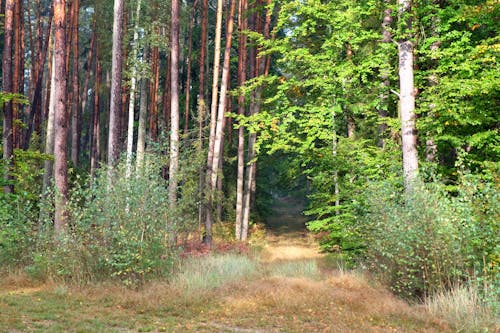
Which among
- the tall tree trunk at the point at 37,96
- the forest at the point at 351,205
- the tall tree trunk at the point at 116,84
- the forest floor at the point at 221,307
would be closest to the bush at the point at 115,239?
the forest at the point at 351,205

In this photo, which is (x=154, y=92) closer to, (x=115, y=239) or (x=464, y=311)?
(x=115, y=239)

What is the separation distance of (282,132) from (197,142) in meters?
5.57

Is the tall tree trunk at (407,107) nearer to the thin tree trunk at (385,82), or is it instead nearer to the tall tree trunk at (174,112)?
the thin tree trunk at (385,82)

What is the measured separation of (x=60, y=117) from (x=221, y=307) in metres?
7.17

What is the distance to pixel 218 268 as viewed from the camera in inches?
464

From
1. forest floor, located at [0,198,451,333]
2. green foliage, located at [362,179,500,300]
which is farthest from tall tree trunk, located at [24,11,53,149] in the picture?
green foliage, located at [362,179,500,300]

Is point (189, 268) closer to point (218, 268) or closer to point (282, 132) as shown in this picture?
point (218, 268)

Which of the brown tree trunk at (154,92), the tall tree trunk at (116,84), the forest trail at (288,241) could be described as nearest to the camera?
the tall tree trunk at (116,84)

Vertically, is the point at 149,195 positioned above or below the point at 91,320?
above

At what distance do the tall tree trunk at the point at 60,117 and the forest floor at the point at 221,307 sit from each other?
2202 millimetres

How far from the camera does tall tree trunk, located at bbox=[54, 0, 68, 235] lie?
11.9m

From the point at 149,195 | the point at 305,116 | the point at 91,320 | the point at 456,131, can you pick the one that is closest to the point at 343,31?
the point at 305,116

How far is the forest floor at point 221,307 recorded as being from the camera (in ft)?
23.5

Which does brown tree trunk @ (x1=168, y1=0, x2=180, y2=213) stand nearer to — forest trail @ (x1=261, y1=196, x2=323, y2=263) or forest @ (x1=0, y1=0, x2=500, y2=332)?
forest @ (x1=0, y1=0, x2=500, y2=332)
